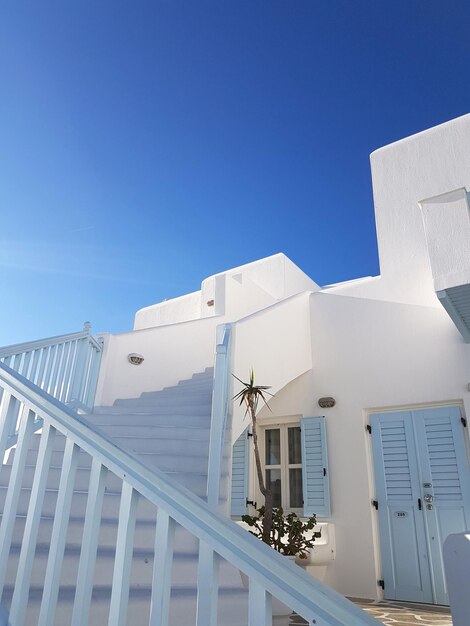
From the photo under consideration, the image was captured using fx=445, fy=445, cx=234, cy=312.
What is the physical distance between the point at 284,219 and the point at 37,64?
20.4 ft

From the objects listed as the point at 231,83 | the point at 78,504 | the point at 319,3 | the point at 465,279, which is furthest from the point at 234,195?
the point at 78,504

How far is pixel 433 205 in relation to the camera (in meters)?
4.64

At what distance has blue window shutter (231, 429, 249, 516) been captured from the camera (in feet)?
21.0

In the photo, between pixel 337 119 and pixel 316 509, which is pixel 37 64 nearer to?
pixel 337 119

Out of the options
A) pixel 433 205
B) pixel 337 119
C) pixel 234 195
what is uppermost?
pixel 337 119

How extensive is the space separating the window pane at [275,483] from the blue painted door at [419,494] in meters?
1.52

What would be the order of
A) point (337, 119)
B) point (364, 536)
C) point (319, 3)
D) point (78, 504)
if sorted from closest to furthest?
1. point (78, 504)
2. point (364, 536)
3. point (319, 3)
4. point (337, 119)

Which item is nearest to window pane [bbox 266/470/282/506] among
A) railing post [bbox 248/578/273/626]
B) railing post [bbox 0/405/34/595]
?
railing post [bbox 0/405/34/595]

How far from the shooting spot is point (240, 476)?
662cm

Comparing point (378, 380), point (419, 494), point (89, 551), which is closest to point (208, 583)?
point (89, 551)

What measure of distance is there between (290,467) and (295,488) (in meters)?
0.29

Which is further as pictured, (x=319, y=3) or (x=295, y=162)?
(x=295, y=162)

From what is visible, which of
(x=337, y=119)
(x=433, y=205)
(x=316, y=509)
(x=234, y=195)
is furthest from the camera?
(x=234, y=195)

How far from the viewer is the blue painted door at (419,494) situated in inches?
197
